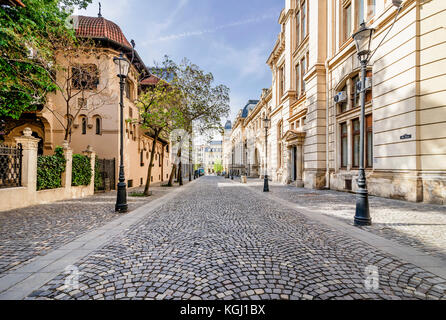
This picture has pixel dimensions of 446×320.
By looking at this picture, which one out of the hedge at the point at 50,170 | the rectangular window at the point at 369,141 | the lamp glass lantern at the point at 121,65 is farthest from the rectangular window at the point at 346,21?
the hedge at the point at 50,170

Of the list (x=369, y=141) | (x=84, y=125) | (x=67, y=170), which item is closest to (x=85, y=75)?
(x=84, y=125)

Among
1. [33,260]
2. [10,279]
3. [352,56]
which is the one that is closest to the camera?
[10,279]

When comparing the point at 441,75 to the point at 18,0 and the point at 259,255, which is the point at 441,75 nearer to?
the point at 259,255

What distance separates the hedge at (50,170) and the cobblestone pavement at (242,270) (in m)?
7.72

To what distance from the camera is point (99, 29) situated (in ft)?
53.7

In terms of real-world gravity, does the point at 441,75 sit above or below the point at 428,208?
above

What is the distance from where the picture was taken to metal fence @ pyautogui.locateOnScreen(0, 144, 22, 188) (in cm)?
833

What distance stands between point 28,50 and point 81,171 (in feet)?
21.7

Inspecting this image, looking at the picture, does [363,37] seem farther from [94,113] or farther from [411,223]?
[94,113]

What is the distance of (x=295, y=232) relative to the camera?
17.2 ft

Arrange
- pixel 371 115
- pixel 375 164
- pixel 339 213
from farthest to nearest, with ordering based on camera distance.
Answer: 1. pixel 371 115
2. pixel 375 164
3. pixel 339 213

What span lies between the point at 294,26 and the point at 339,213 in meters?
22.1

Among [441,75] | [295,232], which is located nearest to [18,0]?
[295,232]

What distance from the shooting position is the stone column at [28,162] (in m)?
8.99
